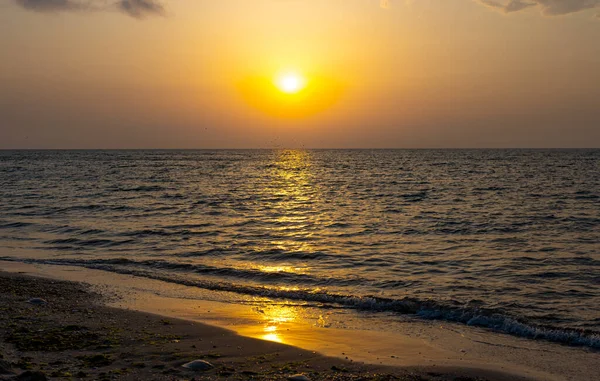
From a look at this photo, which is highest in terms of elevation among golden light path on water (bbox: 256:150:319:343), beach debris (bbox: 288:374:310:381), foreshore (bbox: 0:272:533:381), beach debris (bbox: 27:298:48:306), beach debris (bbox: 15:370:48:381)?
beach debris (bbox: 15:370:48:381)

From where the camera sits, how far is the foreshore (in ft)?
28.4

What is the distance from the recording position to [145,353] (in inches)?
383

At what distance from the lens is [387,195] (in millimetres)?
50156

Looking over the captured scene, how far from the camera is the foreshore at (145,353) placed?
8.66 meters

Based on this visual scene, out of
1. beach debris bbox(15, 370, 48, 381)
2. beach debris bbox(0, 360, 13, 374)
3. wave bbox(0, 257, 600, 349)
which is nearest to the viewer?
beach debris bbox(15, 370, 48, 381)

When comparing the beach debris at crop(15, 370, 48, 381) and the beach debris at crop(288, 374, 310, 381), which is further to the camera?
the beach debris at crop(288, 374, 310, 381)

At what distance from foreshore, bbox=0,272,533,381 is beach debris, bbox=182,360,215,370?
102 mm

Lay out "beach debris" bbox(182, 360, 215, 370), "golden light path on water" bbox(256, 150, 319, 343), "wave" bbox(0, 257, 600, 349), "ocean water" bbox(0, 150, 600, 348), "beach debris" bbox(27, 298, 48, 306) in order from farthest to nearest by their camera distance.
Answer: "ocean water" bbox(0, 150, 600, 348) → "beach debris" bbox(27, 298, 48, 306) → "golden light path on water" bbox(256, 150, 319, 343) → "wave" bbox(0, 257, 600, 349) → "beach debris" bbox(182, 360, 215, 370)

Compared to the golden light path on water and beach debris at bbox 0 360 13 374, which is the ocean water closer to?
the golden light path on water

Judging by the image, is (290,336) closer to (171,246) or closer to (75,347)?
(75,347)

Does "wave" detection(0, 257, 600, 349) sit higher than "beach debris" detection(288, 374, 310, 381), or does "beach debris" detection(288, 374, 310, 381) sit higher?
"beach debris" detection(288, 374, 310, 381)

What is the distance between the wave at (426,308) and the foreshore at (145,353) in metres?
3.48

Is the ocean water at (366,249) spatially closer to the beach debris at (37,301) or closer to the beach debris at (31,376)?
the beach debris at (37,301)

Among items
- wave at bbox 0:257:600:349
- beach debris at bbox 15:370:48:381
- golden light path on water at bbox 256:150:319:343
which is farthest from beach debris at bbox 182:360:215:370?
wave at bbox 0:257:600:349
